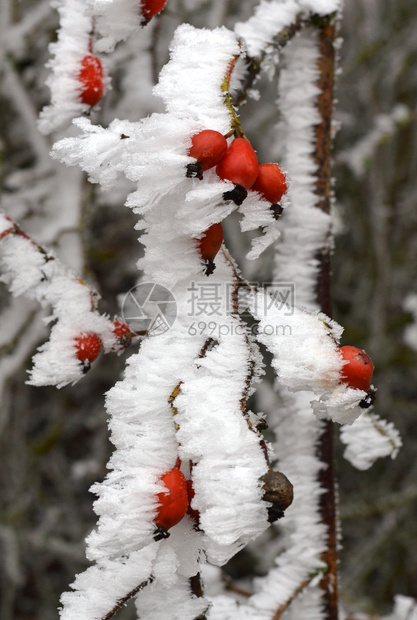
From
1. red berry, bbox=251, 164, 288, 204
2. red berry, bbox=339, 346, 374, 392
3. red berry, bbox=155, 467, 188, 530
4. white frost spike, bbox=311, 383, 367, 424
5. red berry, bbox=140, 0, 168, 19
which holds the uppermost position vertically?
red berry, bbox=140, 0, 168, 19

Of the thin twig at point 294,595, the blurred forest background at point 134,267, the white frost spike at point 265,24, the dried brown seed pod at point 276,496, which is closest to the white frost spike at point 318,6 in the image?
the white frost spike at point 265,24

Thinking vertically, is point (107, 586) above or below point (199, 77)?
below

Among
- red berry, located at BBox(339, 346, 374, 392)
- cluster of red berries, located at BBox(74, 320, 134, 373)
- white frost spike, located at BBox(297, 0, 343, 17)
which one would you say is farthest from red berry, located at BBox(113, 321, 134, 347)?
white frost spike, located at BBox(297, 0, 343, 17)

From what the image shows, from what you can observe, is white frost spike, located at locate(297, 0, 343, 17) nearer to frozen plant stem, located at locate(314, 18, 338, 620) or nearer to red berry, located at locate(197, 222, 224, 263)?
frozen plant stem, located at locate(314, 18, 338, 620)

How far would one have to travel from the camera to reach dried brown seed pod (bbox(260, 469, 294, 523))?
43 centimetres

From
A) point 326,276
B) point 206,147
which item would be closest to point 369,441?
point 326,276

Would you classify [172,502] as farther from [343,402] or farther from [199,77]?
[199,77]

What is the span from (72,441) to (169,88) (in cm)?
251

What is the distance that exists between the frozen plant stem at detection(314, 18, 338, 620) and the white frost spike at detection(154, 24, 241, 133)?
0.31m

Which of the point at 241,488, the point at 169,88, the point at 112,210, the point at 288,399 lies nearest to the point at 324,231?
the point at 288,399

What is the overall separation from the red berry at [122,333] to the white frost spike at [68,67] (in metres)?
0.28

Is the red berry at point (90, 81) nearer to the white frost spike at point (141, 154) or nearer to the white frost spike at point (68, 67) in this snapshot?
the white frost spike at point (68, 67)

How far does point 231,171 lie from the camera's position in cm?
50

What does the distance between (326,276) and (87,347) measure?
42 cm
